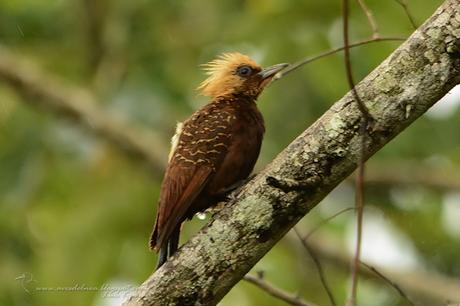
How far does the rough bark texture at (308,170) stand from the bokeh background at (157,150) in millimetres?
3328

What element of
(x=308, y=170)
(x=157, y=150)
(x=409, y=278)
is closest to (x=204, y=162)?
(x=308, y=170)

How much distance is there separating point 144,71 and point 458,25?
4545mm

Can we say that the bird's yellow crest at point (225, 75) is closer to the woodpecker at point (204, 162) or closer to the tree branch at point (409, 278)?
the woodpecker at point (204, 162)

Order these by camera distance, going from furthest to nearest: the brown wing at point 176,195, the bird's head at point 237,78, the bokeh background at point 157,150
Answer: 1. the bokeh background at point 157,150
2. the bird's head at point 237,78
3. the brown wing at point 176,195

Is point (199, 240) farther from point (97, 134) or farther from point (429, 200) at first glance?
point (429, 200)

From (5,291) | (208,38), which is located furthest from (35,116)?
(5,291)

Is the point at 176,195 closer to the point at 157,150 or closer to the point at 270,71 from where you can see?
the point at 270,71

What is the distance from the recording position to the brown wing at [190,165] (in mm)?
4840

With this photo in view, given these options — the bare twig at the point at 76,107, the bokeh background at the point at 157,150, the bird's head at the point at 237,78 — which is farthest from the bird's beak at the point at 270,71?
the bare twig at the point at 76,107

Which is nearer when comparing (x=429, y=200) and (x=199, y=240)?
(x=199, y=240)

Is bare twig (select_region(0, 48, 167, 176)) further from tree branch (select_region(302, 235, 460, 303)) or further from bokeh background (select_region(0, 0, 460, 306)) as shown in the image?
tree branch (select_region(302, 235, 460, 303))

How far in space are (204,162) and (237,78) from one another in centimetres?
100

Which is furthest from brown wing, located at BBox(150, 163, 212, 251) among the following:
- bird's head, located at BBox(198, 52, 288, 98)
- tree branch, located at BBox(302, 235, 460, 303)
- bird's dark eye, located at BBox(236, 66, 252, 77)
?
tree branch, located at BBox(302, 235, 460, 303)

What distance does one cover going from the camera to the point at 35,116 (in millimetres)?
8945
